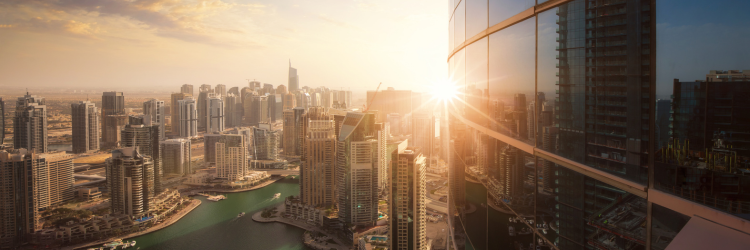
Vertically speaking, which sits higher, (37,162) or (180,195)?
(37,162)

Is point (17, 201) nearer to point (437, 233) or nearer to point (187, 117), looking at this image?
point (437, 233)

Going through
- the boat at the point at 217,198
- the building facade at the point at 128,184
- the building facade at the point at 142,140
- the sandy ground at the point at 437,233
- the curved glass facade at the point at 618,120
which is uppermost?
the curved glass facade at the point at 618,120

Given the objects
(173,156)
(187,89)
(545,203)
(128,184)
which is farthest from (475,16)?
(187,89)

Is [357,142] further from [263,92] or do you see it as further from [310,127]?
[263,92]

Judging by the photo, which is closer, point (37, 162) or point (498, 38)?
point (498, 38)

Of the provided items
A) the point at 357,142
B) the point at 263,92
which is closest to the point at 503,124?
the point at 357,142

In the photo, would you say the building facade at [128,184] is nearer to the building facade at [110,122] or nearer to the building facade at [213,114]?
the building facade at [110,122]

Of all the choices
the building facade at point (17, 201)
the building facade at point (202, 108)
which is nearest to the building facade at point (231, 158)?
the building facade at point (17, 201)
